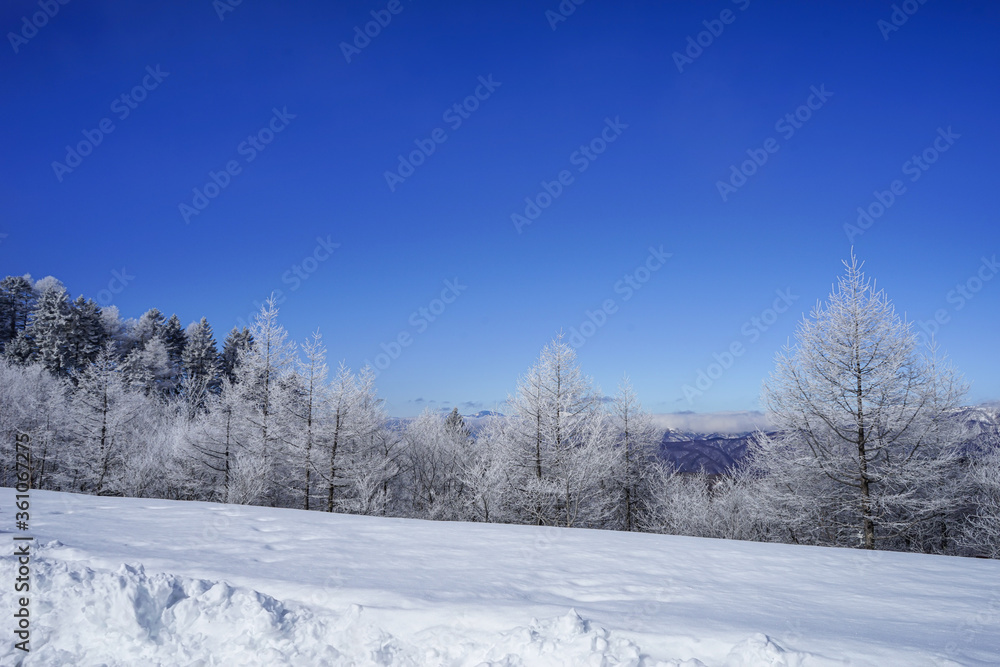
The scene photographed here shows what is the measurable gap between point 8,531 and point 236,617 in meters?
4.75

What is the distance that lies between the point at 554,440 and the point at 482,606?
15383 mm

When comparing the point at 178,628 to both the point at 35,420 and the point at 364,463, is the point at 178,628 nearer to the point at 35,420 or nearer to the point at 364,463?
the point at 364,463

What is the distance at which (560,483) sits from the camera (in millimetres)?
19578

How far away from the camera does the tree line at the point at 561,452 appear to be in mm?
13891

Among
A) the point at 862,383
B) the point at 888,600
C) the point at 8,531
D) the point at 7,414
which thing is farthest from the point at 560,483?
the point at 7,414

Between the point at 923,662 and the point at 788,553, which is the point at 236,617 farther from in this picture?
the point at 788,553

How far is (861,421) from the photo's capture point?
13344 mm

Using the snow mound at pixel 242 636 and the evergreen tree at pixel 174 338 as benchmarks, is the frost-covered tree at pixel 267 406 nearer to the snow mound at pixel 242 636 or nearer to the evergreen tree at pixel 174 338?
the snow mound at pixel 242 636

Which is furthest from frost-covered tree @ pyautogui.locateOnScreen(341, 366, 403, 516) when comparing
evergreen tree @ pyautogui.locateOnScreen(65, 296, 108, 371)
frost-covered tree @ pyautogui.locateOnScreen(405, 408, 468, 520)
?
evergreen tree @ pyautogui.locateOnScreen(65, 296, 108, 371)

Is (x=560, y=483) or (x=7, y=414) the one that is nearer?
(x=560, y=483)

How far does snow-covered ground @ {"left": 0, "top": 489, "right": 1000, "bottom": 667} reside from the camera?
402 centimetres

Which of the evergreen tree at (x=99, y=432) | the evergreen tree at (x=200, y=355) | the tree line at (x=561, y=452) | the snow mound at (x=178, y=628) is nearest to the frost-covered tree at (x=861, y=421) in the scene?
the tree line at (x=561, y=452)

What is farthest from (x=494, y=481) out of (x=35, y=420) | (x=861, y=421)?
(x=35, y=420)

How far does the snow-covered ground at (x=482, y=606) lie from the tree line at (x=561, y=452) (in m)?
7.85
